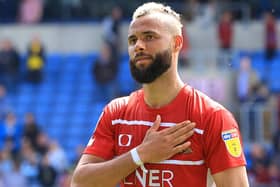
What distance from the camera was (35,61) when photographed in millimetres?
22188

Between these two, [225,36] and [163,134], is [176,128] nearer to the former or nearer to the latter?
[163,134]

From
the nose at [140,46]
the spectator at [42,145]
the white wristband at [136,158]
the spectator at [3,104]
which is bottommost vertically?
the spectator at [42,145]

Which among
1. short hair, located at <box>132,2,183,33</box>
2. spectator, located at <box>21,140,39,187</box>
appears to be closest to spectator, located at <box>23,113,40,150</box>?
spectator, located at <box>21,140,39,187</box>

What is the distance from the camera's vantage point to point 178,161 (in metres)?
5.78

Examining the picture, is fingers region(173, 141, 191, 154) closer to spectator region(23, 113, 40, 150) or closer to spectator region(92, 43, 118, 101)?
spectator region(23, 113, 40, 150)

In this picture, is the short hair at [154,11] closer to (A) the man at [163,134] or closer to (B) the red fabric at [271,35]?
(A) the man at [163,134]

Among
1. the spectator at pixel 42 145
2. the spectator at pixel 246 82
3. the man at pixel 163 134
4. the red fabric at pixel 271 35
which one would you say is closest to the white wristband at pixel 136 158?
the man at pixel 163 134

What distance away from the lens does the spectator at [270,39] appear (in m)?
22.3

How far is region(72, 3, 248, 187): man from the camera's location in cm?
573

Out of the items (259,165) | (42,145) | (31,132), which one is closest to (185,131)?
(259,165)

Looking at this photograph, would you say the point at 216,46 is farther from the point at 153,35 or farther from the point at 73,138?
the point at 153,35

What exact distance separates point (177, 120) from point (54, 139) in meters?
14.5

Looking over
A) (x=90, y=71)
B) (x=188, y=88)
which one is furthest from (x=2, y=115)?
(x=188, y=88)

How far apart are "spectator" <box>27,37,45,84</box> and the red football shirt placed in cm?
1628
